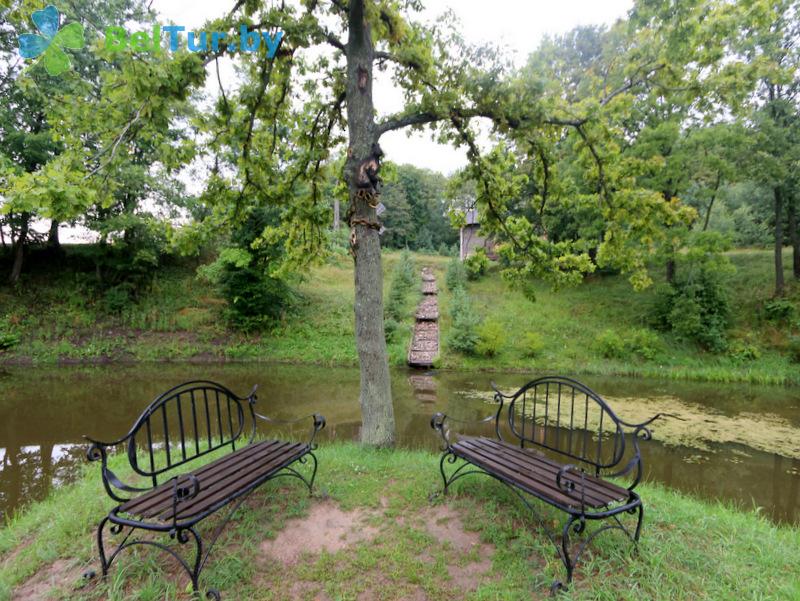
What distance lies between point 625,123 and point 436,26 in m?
12.2

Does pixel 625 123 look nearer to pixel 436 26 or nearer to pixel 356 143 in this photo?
pixel 436 26

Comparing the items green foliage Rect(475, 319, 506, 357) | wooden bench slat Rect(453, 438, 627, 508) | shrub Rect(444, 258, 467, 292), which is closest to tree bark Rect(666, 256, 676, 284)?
green foliage Rect(475, 319, 506, 357)

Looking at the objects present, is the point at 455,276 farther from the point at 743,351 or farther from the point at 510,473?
the point at 510,473

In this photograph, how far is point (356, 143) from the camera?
441cm

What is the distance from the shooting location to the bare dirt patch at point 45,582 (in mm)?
2418

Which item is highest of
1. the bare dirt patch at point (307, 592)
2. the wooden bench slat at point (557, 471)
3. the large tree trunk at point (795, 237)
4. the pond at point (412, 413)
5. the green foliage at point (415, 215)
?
the green foliage at point (415, 215)

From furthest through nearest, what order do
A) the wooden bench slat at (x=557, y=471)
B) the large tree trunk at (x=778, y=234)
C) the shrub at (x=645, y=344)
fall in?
the large tree trunk at (x=778, y=234) < the shrub at (x=645, y=344) < the wooden bench slat at (x=557, y=471)

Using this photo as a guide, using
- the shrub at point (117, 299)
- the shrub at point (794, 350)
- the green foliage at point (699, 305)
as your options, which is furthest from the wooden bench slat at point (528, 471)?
the shrub at point (117, 299)

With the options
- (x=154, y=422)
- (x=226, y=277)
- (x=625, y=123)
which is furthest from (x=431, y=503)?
(x=625, y=123)

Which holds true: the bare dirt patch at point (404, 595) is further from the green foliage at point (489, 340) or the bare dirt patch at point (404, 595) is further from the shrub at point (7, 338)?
the shrub at point (7, 338)

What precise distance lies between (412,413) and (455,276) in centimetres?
1163

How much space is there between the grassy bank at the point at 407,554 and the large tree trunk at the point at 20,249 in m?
15.3
